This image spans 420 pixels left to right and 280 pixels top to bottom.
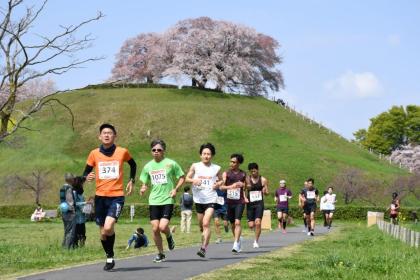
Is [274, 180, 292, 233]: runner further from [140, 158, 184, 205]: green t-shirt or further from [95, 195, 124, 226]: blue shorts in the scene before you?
[95, 195, 124, 226]: blue shorts

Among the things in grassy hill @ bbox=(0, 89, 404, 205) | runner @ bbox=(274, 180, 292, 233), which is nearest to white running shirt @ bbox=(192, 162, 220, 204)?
runner @ bbox=(274, 180, 292, 233)

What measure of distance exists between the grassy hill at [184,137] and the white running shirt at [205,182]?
4895 centimetres

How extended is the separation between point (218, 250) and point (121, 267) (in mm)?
4518

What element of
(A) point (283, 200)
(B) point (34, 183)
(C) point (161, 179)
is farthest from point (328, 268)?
(B) point (34, 183)

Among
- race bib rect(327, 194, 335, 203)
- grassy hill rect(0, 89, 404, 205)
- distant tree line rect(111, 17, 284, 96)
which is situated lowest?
race bib rect(327, 194, 335, 203)

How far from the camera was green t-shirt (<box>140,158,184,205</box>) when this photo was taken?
468 inches

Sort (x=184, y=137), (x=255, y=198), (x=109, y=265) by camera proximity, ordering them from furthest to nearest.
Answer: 1. (x=184, y=137)
2. (x=255, y=198)
3. (x=109, y=265)

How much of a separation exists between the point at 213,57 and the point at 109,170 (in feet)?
284

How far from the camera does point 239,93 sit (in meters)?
99.2

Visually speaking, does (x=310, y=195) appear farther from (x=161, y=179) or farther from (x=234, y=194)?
(x=161, y=179)

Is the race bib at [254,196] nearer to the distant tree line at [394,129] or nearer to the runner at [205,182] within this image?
the runner at [205,182]

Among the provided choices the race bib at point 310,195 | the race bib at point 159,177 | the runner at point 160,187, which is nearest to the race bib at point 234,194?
the runner at point 160,187

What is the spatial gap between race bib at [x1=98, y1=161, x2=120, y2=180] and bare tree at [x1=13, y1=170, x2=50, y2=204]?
50259mm

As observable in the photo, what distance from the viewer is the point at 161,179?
39.0 feet
